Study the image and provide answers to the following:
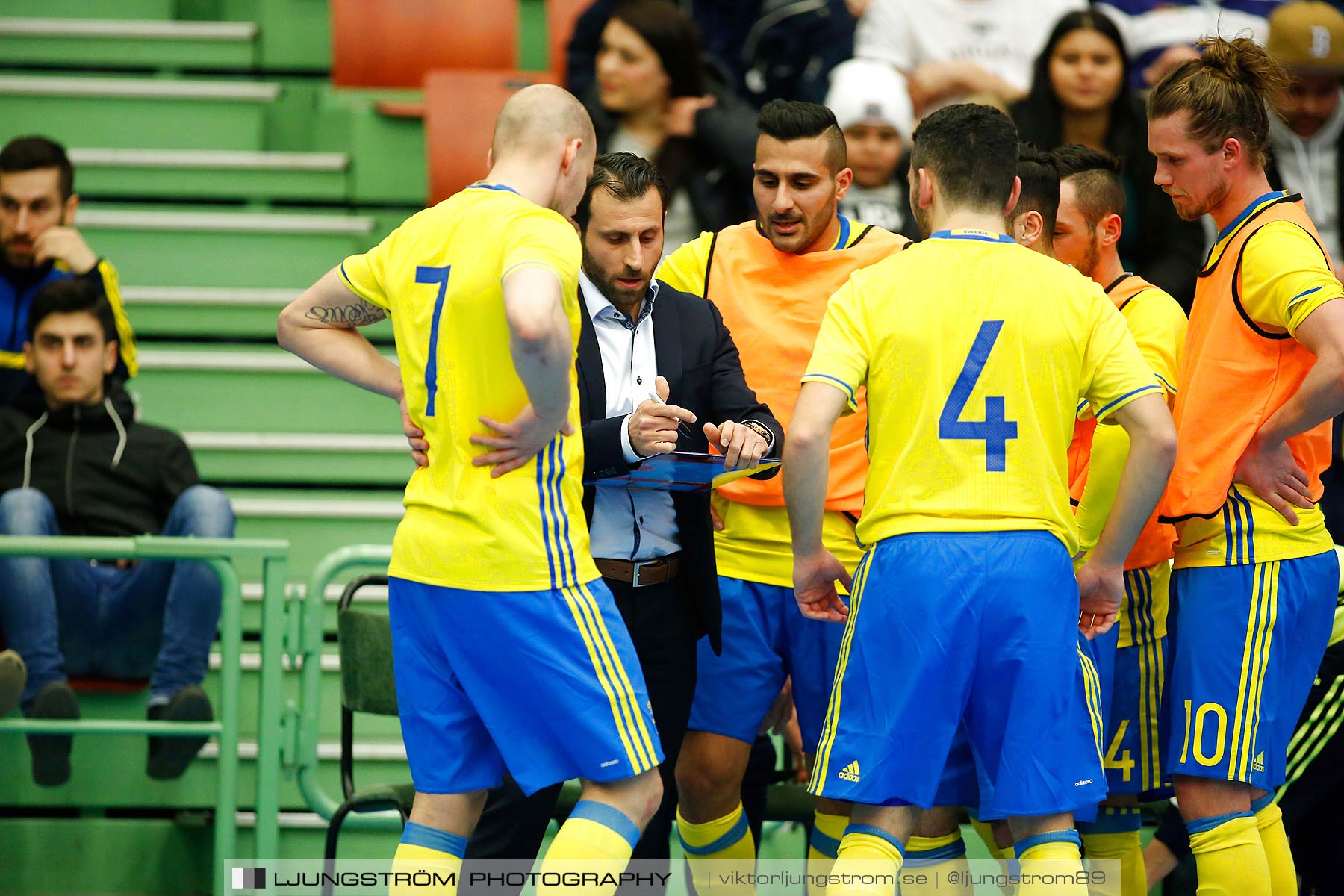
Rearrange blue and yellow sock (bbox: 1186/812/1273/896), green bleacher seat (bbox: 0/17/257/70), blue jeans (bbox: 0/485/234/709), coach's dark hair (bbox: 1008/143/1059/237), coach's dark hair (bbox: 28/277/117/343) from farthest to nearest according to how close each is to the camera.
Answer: green bleacher seat (bbox: 0/17/257/70), coach's dark hair (bbox: 28/277/117/343), blue jeans (bbox: 0/485/234/709), coach's dark hair (bbox: 1008/143/1059/237), blue and yellow sock (bbox: 1186/812/1273/896)

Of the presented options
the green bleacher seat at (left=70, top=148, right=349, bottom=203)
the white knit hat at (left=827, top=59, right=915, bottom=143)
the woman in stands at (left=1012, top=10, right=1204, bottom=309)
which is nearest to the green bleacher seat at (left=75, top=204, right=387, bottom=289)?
the green bleacher seat at (left=70, top=148, right=349, bottom=203)

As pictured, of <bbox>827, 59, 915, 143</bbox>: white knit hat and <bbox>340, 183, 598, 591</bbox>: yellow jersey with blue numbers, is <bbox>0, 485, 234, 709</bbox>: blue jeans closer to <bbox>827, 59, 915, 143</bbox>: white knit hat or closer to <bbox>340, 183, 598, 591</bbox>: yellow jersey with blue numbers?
<bbox>340, 183, 598, 591</bbox>: yellow jersey with blue numbers

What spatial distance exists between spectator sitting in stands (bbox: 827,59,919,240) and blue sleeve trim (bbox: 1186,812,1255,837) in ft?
9.61

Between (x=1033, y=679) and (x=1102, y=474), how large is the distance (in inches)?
34.1

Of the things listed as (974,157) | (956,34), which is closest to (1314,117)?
(956,34)

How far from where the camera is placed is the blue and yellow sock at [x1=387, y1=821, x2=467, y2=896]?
3.29 m

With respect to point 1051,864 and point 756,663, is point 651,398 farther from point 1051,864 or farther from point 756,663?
point 1051,864

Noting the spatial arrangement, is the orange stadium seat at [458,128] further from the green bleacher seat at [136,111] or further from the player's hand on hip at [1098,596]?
the player's hand on hip at [1098,596]

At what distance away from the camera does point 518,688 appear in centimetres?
327

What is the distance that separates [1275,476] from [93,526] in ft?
13.1

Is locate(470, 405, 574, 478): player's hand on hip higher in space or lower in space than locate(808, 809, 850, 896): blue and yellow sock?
higher

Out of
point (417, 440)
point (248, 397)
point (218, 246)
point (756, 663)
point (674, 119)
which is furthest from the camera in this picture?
point (218, 246)

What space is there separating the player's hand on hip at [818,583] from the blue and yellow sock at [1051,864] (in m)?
0.67

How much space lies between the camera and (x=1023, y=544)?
11.0ft
